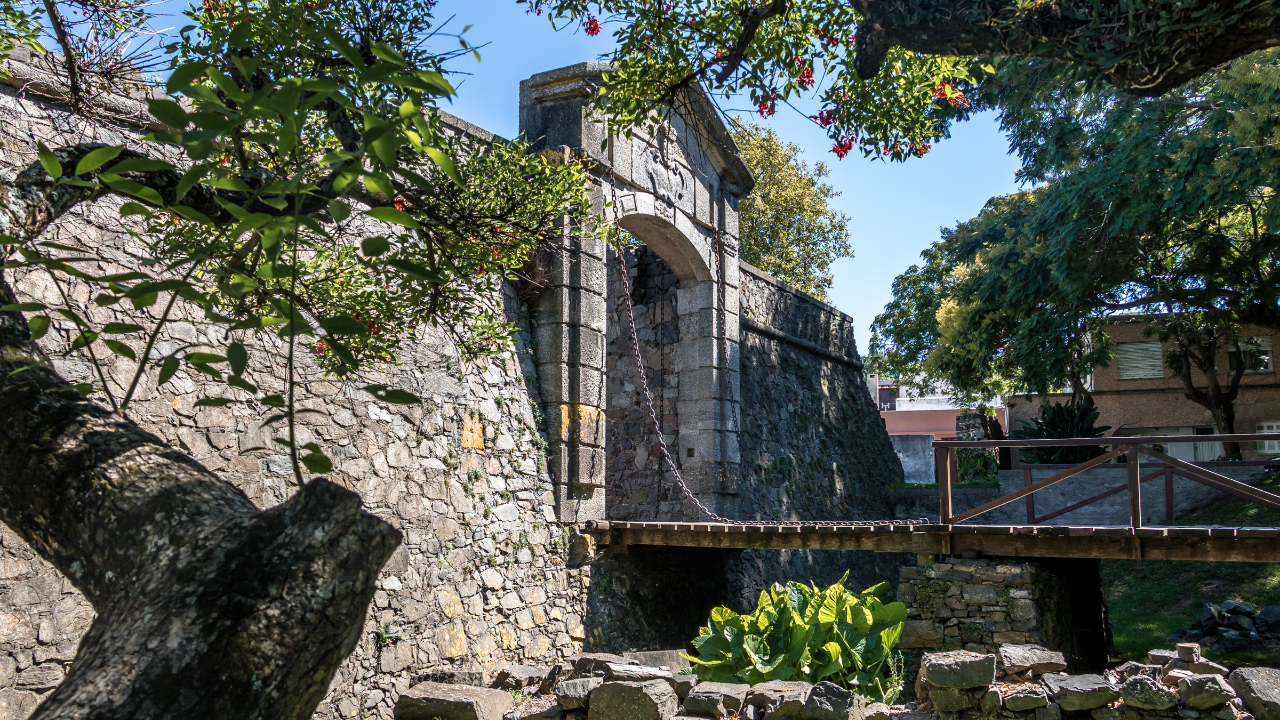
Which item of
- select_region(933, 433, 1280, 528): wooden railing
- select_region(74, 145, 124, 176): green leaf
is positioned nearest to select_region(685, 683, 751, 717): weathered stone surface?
select_region(933, 433, 1280, 528): wooden railing

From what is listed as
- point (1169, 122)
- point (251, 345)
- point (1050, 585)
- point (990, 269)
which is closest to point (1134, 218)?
point (1169, 122)

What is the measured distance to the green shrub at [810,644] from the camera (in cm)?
625

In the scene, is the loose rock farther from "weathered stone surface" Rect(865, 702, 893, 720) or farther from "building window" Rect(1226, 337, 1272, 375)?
"building window" Rect(1226, 337, 1272, 375)

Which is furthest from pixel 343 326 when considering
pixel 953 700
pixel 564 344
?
pixel 564 344

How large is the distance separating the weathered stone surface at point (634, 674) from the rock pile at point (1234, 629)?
6.84 meters

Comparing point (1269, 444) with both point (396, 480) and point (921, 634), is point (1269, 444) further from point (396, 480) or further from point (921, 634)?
point (396, 480)

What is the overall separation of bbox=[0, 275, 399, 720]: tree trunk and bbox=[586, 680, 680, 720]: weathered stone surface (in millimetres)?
4112

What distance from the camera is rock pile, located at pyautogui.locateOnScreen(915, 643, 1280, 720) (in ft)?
16.4

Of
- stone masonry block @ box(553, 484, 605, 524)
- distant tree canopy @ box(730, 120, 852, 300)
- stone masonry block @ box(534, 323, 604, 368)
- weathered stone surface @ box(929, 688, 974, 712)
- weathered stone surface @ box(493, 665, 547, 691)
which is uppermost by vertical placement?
distant tree canopy @ box(730, 120, 852, 300)

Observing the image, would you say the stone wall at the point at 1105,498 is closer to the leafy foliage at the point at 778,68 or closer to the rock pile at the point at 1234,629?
the rock pile at the point at 1234,629

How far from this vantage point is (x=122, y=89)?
5.48 meters

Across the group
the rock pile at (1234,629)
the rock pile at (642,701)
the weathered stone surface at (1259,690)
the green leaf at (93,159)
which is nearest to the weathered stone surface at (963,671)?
the rock pile at (642,701)

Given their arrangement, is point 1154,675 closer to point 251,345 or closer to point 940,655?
point 940,655

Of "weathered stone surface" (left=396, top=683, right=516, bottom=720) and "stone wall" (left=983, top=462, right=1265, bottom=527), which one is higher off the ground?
"stone wall" (left=983, top=462, right=1265, bottom=527)
